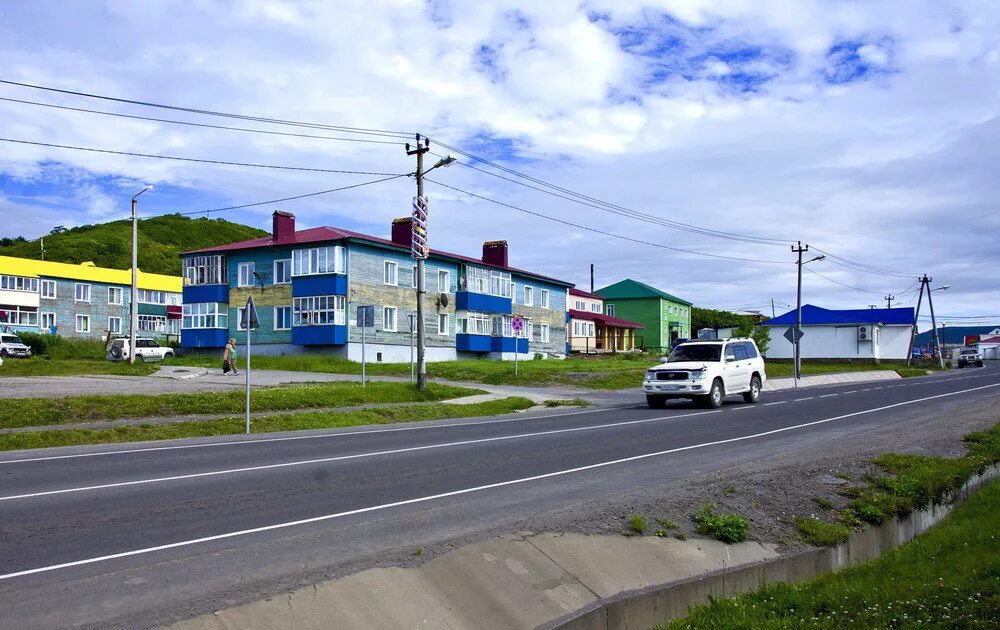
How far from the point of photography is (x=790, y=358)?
82.8m

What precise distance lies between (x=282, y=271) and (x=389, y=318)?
21.7 feet

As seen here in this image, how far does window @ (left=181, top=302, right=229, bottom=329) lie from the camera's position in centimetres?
5072

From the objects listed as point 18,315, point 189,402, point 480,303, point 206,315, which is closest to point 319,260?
point 206,315

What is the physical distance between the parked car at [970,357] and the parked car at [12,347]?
80040mm

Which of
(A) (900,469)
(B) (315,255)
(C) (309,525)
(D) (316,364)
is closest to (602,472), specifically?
(A) (900,469)

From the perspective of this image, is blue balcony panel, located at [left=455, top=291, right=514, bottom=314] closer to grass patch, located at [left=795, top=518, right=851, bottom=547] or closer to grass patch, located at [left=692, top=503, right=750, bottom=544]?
grass patch, located at [left=795, top=518, right=851, bottom=547]

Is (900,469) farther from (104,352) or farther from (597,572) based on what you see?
(104,352)

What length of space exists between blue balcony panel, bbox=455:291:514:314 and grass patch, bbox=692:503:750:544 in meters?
46.1

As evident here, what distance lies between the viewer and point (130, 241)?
128m

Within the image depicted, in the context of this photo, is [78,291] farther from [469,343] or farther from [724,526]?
[724,526]

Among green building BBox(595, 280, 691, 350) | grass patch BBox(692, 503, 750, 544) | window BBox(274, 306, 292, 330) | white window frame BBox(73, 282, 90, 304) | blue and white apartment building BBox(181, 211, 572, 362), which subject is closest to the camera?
grass patch BBox(692, 503, 750, 544)

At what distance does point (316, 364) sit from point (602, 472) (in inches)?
1229

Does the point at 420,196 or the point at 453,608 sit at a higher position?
the point at 420,196

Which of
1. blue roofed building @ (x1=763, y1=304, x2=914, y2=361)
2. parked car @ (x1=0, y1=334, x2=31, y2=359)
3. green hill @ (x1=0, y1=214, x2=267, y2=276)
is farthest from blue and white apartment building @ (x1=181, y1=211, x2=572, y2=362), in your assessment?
green hill @ (x1=0, y1=214, x2=267, y2=276)
